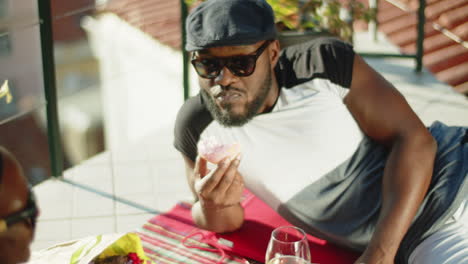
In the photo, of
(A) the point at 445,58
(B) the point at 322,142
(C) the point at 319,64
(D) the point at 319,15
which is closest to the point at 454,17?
(A) the point at 445,58

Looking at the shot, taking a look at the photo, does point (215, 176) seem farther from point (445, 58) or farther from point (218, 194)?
point (445, 58)

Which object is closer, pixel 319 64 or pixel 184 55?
pixel 319 64

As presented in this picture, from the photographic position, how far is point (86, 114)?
15.9 m

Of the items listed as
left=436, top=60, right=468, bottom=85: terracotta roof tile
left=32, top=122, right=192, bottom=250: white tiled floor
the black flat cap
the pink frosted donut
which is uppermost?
the black flat cap

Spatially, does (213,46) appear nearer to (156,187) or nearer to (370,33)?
(156,187)

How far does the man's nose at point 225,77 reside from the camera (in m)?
2.50

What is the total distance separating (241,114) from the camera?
8.46 feet

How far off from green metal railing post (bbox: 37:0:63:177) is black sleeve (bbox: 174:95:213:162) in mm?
1307

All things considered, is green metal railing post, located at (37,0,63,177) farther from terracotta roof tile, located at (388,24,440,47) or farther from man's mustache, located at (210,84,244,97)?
terracotta roof tile, located at (388,24,440,47)

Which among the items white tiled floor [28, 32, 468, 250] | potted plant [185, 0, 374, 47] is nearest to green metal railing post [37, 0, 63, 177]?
white tiled floor [28, 32, 468, 250]

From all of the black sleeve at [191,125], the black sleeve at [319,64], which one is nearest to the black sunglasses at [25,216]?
the black sleeve at [191,125]

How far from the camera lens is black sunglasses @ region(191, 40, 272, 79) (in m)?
2.49

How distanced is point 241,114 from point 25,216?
1305 millimetres

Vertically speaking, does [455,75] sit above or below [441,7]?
below
